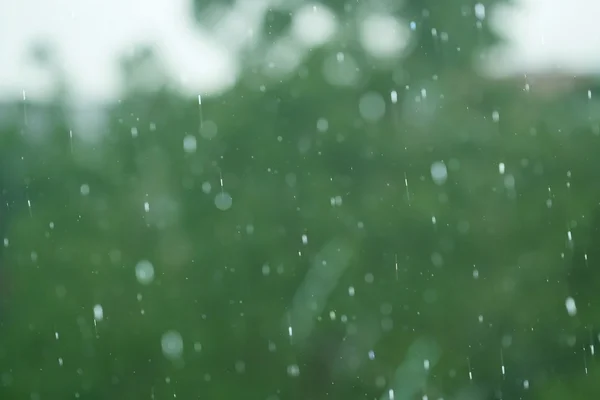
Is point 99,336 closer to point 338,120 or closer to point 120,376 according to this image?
point 120,376

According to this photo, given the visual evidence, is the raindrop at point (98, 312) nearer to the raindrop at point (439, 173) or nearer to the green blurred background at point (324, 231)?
the green blurred background at point (324, 231)

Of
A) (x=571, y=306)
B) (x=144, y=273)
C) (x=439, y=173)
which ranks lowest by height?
(x=144, y=273)

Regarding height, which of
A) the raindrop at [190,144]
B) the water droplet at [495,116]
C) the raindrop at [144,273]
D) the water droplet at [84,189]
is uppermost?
the water droplet at [495,116]

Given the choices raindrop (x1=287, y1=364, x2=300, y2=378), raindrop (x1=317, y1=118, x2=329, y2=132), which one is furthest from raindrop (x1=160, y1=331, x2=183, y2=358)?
raindrop (x1=317, y1=118, x2=329, y2=132)

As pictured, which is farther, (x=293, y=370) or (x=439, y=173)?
(x=293, y=370)

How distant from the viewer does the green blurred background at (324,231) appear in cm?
227

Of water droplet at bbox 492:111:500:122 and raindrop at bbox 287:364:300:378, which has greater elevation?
water droplet at bbox 492:111:500:122

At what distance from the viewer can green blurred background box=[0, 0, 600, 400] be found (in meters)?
2.27

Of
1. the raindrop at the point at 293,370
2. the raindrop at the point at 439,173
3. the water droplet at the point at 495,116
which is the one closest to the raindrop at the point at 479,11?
the water droplet at the point at 495,116

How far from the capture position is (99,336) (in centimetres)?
231

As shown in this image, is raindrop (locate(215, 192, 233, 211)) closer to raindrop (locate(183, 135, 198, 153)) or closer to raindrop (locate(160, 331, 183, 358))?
raindrop (locate(183, 135, 198, 153))

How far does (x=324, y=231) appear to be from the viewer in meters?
2.32

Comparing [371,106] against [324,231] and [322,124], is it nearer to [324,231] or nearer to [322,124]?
[322,124]

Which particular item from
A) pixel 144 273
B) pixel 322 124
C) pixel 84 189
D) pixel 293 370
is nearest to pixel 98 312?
pixel 144 273
